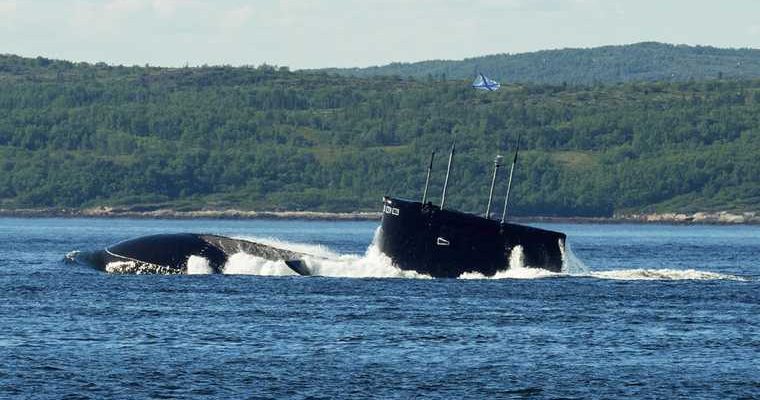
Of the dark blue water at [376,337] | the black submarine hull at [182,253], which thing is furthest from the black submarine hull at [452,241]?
the black submarine hull at [182,253]

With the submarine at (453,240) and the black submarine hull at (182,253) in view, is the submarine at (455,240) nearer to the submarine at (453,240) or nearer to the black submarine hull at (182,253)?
the submarine at (453,240)

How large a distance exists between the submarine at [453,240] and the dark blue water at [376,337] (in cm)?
95

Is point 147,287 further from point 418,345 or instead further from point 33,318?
point 418,345

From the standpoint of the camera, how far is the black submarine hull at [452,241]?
5988 centimetres

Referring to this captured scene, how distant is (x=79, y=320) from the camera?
1970 inches

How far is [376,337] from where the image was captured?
1826 inches

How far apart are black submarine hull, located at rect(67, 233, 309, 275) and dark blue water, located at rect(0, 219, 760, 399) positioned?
226cm

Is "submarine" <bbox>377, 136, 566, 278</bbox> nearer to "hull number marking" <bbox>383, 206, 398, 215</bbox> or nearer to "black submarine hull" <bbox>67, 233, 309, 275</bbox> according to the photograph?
"hull number marking" <bbox>383, 206, 398, 215</bbox>

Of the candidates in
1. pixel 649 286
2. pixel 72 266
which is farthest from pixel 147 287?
pixel 649 286

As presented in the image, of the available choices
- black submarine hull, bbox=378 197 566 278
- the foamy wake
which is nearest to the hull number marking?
black submarine hull, bbox=378 197 566 278

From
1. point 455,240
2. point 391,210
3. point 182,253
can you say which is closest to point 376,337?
point 391,210

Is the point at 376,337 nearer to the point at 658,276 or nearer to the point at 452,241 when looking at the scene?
the point at 452,241

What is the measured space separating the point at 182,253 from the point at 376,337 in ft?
83.7

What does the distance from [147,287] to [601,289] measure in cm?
1747
